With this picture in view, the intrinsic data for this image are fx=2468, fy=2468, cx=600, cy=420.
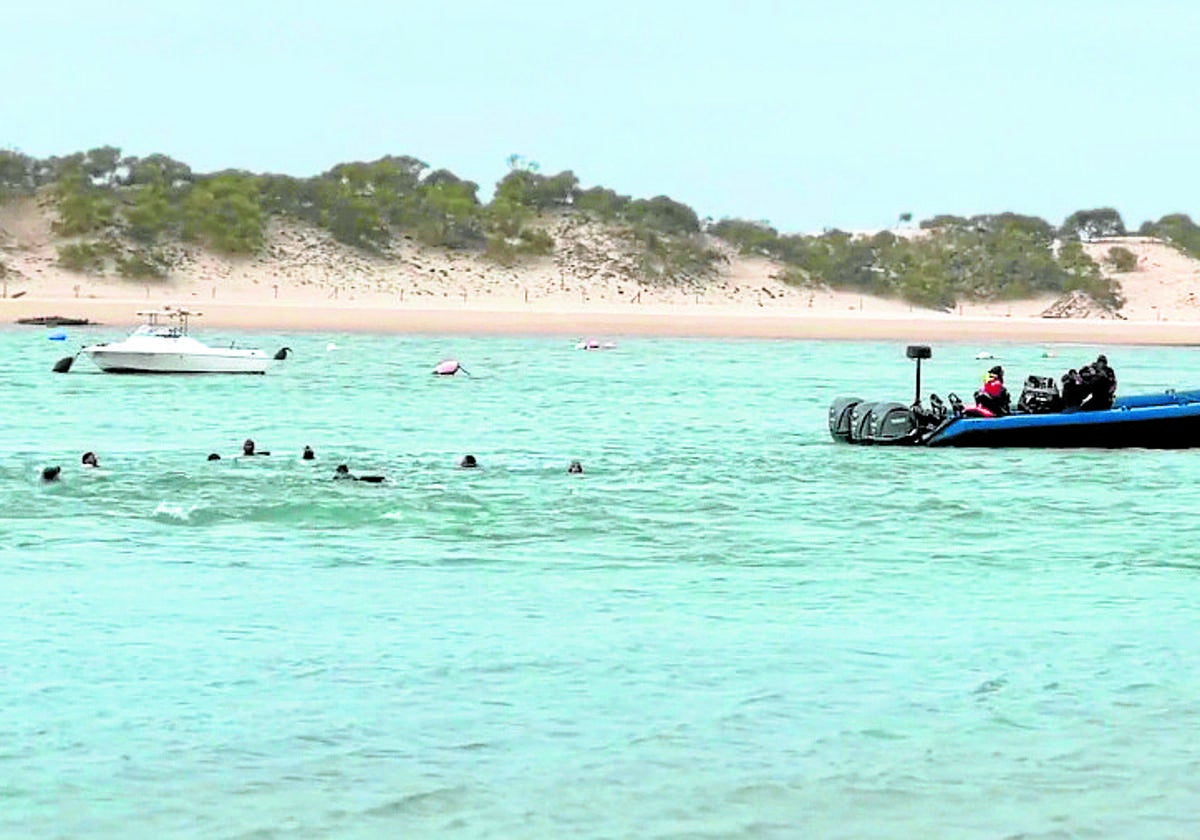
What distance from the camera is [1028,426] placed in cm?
2936

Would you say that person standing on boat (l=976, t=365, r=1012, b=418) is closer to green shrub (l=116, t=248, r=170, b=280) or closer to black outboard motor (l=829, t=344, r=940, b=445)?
black outboard motor (l=829, t=344, r=940, b=445)

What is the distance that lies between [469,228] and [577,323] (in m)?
25.6

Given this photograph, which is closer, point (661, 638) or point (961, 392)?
point (661, 638)

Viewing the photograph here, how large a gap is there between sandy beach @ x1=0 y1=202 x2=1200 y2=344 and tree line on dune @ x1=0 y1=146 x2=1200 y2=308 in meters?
1.01

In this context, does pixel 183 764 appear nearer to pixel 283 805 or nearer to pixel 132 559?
pixel 283 805

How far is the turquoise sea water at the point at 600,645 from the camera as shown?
10.7 metres

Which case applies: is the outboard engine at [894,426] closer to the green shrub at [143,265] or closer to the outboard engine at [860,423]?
the outboard engine at [860,423]

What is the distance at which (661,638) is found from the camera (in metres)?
14.7

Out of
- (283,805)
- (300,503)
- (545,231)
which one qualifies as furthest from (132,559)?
(545,231)

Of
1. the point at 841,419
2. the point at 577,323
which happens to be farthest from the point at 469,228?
the point at 841,419

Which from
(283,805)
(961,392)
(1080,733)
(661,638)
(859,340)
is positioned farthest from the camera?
(859,340)

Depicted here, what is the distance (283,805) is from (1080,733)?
4.06 meters

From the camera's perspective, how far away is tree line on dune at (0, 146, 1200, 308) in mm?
98062

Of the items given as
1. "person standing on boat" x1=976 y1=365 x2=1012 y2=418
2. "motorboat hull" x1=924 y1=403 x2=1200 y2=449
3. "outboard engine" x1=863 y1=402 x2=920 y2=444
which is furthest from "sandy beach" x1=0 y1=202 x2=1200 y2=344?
"motorboat hull" x1=924 y1=403 x2=1200 y2=449
